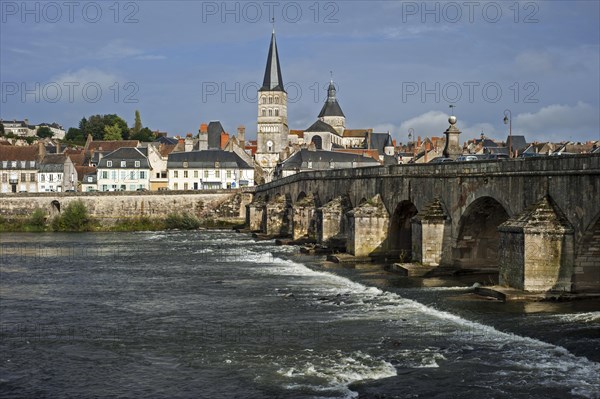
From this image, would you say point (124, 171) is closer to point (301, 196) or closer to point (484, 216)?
point (301, 196)

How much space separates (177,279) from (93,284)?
327 centimetres

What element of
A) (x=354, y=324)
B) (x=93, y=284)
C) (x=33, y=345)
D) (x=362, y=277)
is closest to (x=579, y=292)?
(x=354, y=324)

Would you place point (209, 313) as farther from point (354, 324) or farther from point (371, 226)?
point (371, 226)

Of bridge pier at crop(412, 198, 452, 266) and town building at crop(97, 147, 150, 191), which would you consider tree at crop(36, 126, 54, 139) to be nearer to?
town building at crop(97, 147, 150, 191)

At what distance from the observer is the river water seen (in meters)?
15.0

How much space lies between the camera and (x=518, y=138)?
103 m

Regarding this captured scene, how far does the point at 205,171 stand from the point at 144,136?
58.0 meters

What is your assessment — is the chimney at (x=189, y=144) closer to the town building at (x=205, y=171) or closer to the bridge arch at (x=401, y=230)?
the town building at (x=205, y=171)

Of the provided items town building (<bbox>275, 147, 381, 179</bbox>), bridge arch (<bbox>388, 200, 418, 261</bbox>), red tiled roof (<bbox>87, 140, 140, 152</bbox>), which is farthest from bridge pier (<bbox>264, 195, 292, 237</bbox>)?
red tiled roof (<bbox>87, 140, 140, 152</bbox>)

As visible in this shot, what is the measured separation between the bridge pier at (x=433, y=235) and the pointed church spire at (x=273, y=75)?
92.3 meters

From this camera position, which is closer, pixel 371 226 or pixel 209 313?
pixel 209 313

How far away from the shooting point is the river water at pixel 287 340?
49.3 ft

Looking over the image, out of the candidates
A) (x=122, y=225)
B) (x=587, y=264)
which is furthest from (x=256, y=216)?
(x=587, y=264)

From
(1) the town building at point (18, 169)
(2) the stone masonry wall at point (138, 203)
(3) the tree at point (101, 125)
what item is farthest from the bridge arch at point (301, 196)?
(3) the tree at point (101, 125)
